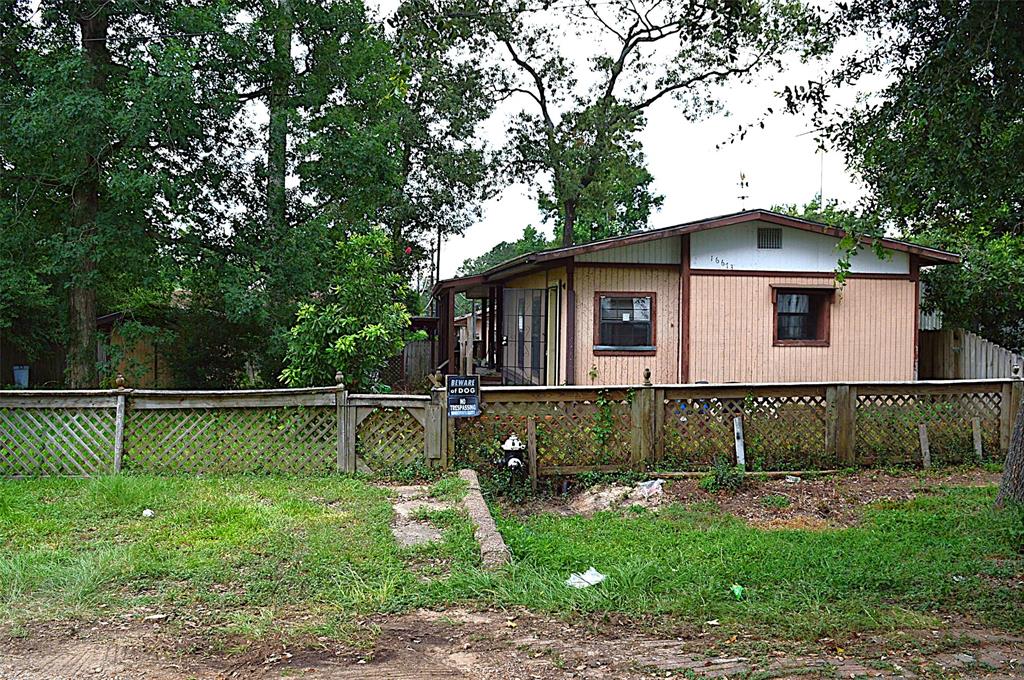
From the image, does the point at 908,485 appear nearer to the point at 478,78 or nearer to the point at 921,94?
the point at 921,94

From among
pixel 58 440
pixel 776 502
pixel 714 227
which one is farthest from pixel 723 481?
pixel 58 440

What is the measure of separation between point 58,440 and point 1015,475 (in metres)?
9.17

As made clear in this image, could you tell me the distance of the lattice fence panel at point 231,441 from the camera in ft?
27.6

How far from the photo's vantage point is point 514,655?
3900 millimetres

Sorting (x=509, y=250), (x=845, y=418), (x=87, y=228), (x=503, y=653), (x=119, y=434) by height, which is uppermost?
(x=509, y=250)

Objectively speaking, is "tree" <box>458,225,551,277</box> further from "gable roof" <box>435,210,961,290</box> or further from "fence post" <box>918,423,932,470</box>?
"fence post" <box>918,423,932,470</box>

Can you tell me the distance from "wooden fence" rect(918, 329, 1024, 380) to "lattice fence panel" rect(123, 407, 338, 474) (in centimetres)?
1217

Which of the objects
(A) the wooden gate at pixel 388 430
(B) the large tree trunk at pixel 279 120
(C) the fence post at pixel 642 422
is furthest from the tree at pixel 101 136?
(C) the fence post at pixel 642 422

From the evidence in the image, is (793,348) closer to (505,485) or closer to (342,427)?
(505,485)

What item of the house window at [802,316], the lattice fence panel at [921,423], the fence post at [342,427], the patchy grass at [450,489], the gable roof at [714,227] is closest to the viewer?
the patchy grass at [450,489]

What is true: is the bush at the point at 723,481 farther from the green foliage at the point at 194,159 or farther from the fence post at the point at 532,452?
the green foliage at the point at 194,159

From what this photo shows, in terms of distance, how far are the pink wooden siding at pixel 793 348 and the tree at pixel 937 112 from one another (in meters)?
6.32

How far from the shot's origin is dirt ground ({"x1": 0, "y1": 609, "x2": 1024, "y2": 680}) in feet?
12.1

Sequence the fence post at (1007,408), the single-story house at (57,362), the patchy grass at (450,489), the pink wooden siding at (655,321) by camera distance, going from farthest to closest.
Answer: the single-story house at (57,362), the pink wooden siding at (655,321), the fence post at (1007,408), the patchy grass at (450,489)
